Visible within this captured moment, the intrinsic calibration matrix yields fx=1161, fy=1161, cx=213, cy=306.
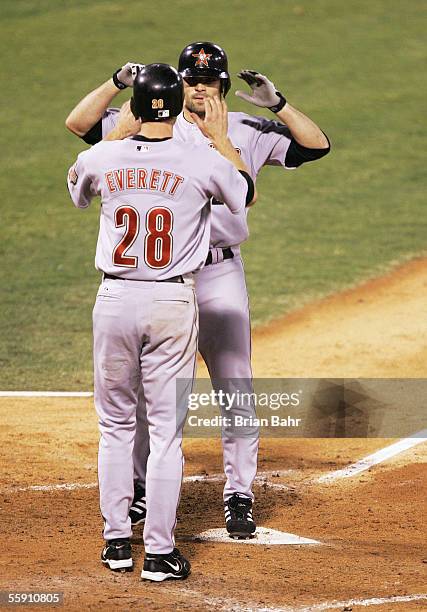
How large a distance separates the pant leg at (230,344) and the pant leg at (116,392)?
761 millimetres

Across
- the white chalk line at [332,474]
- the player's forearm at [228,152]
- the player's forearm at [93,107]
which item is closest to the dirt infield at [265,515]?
the white chalk line at [332,474]

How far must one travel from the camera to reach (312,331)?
9312 mm

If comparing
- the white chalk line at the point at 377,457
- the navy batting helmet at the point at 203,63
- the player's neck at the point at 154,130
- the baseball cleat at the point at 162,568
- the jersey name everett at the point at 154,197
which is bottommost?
the baseball cleat at the point at 162,568

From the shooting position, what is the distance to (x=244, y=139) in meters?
5.54

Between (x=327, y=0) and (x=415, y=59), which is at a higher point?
(x=327, y=0)

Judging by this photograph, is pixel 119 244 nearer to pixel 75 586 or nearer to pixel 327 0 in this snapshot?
pixel 75 586

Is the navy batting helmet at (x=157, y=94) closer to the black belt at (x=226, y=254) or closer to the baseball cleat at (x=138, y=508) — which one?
the black belt at (x=226, y=254)

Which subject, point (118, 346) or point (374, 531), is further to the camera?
point (374, 531)

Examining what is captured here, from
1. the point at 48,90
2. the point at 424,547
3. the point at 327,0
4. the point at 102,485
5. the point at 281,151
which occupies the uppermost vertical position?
the point at 327,0

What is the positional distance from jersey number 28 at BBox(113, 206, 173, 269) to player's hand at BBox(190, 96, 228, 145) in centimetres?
49

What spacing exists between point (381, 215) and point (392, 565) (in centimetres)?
825

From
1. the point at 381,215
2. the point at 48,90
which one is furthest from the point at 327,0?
the point at 381,215

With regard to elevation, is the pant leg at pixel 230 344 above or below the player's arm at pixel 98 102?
below

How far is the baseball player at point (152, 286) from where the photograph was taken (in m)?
4.57
